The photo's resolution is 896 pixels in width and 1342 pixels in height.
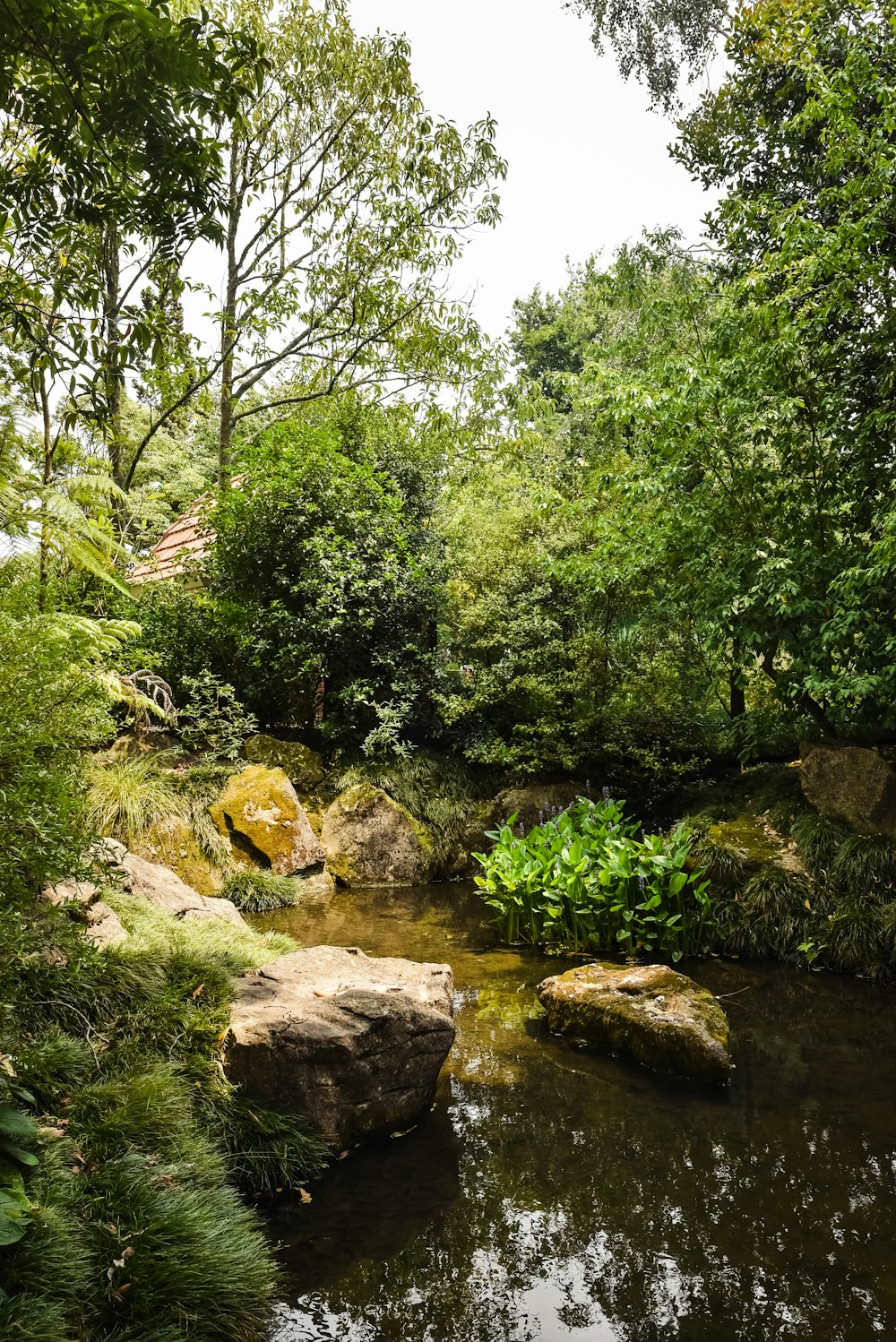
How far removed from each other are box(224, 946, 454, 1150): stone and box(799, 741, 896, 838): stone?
190 inches

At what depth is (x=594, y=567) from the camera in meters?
9.18

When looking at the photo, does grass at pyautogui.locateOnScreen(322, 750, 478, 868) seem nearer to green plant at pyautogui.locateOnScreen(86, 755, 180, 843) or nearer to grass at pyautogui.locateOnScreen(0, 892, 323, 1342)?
green plant at pyautogui.locateOnScreen(86, 755, 180, 843)

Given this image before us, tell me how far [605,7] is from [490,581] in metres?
8.79

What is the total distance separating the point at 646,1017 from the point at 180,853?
5.01 m

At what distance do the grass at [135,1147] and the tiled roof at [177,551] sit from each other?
22.7 ft

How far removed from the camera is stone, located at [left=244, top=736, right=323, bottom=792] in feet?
Answer: 32.3

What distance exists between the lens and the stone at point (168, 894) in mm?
5332

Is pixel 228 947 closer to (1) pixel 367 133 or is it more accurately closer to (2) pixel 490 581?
(2) pixel 490 581

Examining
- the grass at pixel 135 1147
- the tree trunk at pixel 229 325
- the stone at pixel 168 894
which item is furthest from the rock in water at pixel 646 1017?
the tree trunk at pixel 229 325

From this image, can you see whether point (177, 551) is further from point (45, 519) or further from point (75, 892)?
point (75, 892)

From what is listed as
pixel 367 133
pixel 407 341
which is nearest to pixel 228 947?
pixel 407 341

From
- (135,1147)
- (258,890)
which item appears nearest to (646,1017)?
(135,1147)

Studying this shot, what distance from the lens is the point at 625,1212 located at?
3.37 m

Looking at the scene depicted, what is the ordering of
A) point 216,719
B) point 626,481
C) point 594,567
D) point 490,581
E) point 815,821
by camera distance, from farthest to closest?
point 490,581, point 216,719, point 594,567, point 626,481, point 815,821
